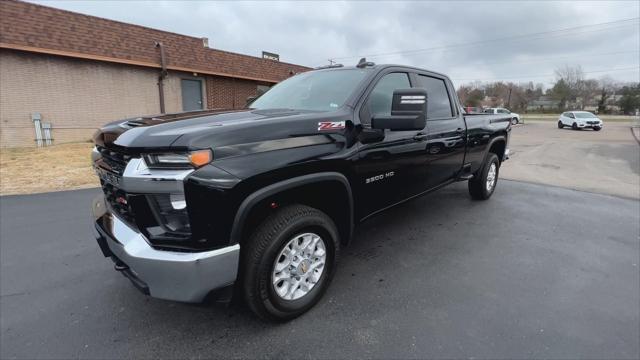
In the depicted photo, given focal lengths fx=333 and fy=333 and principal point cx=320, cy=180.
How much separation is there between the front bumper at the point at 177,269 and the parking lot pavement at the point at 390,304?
1.64ft

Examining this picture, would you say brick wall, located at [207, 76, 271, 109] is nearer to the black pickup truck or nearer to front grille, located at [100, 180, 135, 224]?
the black pickup truck

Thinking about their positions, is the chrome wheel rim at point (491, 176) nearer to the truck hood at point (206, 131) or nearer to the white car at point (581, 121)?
the truck hood at point (206, 131)

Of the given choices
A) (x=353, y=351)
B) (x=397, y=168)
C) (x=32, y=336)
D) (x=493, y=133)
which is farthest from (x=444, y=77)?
(x=32, y=336)

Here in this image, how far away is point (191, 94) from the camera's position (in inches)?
596

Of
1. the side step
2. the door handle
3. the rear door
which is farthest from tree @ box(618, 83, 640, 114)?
the door handle

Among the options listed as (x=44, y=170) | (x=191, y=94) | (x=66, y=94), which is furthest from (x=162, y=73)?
(x=44, y=170)

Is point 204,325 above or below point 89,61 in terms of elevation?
below

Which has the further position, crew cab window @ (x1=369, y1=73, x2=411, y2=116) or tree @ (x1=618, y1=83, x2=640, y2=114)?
tree @ (x1=618, y1=83, x2=640, y2=114)

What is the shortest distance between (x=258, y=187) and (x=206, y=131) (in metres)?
0.44

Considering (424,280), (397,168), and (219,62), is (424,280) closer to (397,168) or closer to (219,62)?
(397,168)

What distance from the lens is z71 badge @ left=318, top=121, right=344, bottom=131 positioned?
242 centimetres

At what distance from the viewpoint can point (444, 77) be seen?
4.48 m

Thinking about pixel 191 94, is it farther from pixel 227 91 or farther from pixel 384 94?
pixel 384 94

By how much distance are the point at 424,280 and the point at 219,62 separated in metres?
15.3
